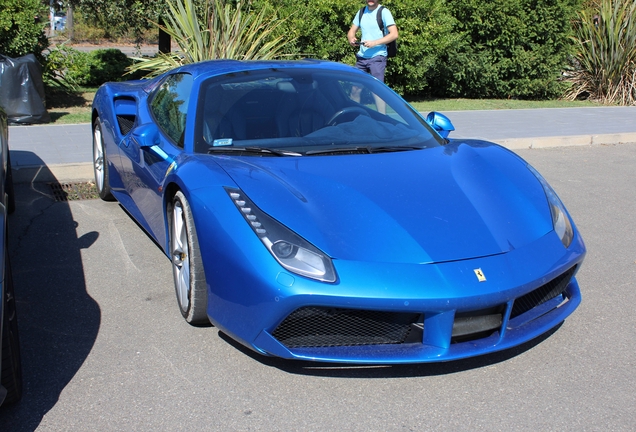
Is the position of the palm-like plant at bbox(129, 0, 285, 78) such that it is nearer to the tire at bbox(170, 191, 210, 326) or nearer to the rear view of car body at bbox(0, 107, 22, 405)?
the tire at bbox(170, 191, 210, 326)

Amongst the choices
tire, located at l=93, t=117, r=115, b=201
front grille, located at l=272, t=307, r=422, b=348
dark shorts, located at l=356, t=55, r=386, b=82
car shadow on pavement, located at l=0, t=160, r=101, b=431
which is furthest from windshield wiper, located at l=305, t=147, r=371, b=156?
dark shorts, located at l=356, t=55, r=386, b=82

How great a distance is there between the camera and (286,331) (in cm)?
282

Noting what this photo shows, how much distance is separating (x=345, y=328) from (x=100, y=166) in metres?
3.69

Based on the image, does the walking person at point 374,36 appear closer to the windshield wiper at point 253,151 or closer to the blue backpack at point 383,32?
the blue backpack at point 383,32

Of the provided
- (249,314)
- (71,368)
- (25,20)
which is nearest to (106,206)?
(71,368)

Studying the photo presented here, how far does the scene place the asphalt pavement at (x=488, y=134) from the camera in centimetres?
658

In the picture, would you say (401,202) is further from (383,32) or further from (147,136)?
(383,32)

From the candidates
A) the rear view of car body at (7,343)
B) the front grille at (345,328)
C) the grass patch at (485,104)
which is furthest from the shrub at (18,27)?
the front grille at (345,328)

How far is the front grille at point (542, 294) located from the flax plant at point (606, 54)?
1156 centimetres

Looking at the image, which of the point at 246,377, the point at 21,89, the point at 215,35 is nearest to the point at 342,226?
the point at 246,377

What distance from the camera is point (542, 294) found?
3131 millimetres

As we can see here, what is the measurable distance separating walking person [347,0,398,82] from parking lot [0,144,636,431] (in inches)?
210

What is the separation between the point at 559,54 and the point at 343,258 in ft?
40.5

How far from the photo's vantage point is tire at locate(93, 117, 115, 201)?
5.61m
